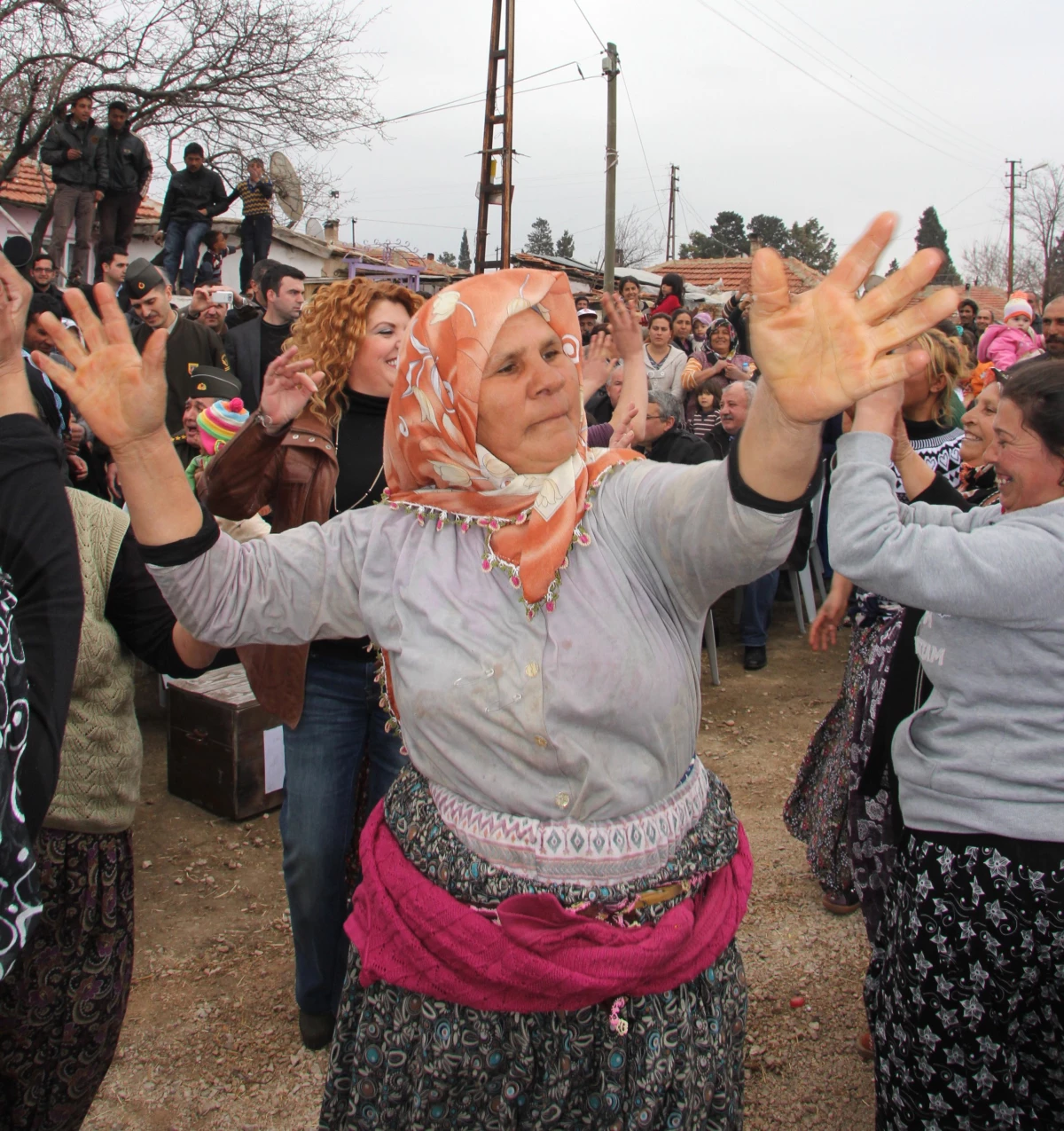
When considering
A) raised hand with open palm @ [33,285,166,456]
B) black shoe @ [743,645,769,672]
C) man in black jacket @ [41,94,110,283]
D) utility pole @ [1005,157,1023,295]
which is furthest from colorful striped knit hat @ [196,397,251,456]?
utility pole @ [1005,157,1023,295]

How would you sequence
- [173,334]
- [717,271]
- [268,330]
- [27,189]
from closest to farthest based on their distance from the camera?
→ [268,330], [173,334], [27,189], [717,271]

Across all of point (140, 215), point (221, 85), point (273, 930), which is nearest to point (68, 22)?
point (221, 85)

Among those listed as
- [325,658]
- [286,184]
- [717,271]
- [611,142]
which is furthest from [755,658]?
[717,271]

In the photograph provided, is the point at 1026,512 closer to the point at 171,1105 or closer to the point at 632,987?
the point at 632,987

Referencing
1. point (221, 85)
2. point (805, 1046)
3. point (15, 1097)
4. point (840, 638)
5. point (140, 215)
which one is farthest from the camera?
point (140, 215)

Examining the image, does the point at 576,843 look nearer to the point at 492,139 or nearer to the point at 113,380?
the point at 113,380

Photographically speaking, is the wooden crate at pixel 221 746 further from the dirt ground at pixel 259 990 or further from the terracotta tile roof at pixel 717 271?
the terracotta tile roof at pixel 717 271

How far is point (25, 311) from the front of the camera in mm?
1521

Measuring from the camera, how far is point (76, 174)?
10.5 metres

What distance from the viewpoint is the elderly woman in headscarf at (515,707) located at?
148cm

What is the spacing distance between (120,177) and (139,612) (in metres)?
10.6

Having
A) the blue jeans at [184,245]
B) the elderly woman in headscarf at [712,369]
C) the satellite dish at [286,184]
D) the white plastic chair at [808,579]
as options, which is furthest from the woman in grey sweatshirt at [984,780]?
the satellite dish at [286,184]

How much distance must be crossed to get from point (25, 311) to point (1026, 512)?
1844 mm

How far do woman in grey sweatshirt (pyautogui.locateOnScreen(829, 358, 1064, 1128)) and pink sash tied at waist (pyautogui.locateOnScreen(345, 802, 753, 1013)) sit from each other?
21.0 inches
